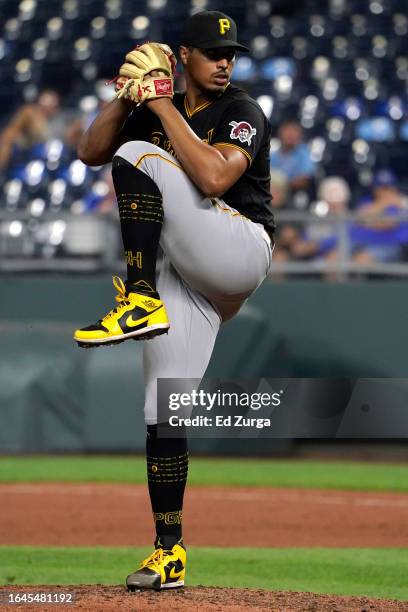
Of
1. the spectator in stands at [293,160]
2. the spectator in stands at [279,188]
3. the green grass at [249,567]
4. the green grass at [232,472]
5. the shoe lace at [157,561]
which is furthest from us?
the spectator in stands at [293,160]

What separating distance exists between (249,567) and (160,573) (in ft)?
5.67

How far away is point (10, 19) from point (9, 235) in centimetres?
555

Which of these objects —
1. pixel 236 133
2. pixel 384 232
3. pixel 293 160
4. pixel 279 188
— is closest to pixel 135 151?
pixel 236 133

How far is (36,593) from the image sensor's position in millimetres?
3789

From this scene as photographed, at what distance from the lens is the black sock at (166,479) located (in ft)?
12.5

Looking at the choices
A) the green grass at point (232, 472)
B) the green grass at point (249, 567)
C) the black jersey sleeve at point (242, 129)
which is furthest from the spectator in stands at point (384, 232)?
the black jersey sleeve at point (242, 129)

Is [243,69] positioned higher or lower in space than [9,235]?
higher

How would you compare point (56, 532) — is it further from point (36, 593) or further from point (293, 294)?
point (293, 294)

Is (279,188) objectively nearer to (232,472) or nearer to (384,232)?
(384,232)

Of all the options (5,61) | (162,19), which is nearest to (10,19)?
(5,61)

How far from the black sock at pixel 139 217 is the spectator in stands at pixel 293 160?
712 cm

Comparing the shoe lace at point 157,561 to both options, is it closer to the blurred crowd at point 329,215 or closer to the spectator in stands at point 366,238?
the blurred crowd at point 329,215

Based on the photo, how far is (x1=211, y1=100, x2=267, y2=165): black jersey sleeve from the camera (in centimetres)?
359

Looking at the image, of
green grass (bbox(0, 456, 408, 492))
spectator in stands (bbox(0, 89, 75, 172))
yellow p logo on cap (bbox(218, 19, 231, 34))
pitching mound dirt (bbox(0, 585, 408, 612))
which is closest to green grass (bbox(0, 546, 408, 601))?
pitching mound dirt (bbox(0, 585, 408, 612))
